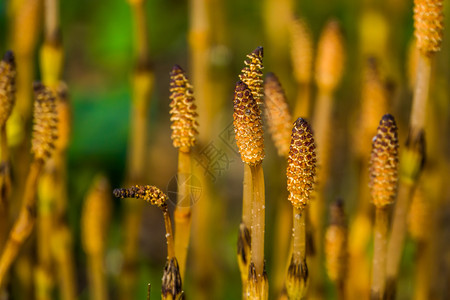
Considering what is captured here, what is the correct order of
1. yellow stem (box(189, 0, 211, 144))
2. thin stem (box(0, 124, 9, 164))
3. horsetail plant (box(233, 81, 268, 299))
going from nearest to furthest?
horsetail plant (box(233, 81, 268, 299)) → thin stem (box(0, 124, 9, 164)) → yellow stem (box(189, 0, 211, 144))

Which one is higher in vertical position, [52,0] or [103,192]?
[52,0]

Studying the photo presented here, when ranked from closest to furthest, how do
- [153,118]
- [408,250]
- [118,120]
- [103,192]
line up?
[103,192] → [408,250] → [118,120] → [153,118]

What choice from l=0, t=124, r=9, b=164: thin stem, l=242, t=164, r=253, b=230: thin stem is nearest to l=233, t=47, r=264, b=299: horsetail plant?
l=242, t=164, r=253, b=230: thin stem

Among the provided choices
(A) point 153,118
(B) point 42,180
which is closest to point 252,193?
(B) point 42,180

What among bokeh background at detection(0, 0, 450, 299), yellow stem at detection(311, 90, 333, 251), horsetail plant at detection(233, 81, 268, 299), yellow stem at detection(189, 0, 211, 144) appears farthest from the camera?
bokeh background at detection(0, 0, 450, 299)

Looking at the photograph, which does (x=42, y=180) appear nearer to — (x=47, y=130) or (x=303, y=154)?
(x=47, y=130)

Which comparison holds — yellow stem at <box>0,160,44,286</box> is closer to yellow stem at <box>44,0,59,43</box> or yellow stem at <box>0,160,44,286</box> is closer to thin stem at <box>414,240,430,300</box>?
yellow stem at <box>44,0,59,43</box>

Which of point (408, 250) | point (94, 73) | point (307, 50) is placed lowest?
point (408, 250)

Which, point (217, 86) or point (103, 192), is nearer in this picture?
point (103, 192)
